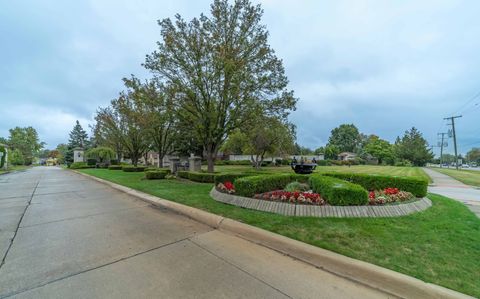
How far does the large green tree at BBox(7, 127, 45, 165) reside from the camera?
53344 millimetres

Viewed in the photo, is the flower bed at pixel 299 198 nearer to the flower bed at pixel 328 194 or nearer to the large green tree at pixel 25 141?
the flower bed at pixel 328 194

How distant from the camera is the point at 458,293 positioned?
219cm

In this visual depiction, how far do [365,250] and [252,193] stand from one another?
3.32 m

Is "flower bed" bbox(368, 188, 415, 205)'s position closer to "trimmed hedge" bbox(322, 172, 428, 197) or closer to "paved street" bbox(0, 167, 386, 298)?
"trimmed hedge" bbox(322, 172, 428, 197)

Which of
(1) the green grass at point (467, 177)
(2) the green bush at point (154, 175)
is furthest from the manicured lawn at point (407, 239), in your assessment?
(1) the green grass at point (467, 177)

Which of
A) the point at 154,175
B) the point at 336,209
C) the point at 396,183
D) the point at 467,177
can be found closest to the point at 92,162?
the point at 154,175

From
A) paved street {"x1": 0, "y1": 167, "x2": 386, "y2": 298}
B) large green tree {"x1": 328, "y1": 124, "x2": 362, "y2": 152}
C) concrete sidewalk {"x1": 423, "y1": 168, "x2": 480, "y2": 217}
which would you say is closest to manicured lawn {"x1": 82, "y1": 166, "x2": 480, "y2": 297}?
paved street {"x1": 0, "y1": 167, "x2": 386, "y2": 298}

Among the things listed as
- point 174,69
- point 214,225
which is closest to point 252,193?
point 214,225

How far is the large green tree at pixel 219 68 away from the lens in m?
12.4

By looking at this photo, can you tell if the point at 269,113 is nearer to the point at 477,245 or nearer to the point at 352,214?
the point at 352,214

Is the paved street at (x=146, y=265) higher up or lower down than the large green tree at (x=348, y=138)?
lower down

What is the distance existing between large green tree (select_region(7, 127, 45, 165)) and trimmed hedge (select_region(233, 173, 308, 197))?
70.3 metres

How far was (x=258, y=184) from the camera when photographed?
20.6 ft

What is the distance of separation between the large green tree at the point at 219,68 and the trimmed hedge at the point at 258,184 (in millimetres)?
6602
